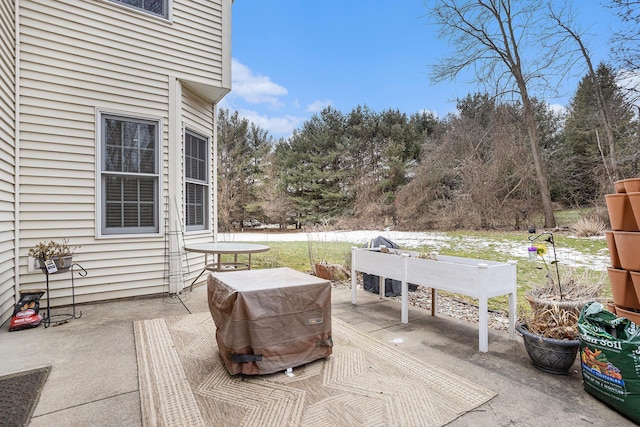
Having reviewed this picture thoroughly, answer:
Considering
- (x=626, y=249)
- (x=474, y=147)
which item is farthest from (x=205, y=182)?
(x=474, y=147)

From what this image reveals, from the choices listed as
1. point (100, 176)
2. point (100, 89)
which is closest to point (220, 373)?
point (100, 176)

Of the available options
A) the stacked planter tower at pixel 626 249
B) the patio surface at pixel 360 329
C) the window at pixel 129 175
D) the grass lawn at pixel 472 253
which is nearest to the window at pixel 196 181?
the window at pixel 129 175

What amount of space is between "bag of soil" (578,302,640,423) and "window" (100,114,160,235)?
461 cm

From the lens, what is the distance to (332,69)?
17.0 meters

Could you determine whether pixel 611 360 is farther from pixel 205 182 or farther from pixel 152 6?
pixel 152 6

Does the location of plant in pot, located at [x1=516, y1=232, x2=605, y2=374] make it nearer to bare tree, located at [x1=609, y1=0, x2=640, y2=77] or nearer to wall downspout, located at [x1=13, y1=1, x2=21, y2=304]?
wall downspout, located at [x1=13, y1=1, x2=21, y2=304]

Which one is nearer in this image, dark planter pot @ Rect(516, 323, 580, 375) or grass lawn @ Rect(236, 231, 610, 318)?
dark planter pot @ Rect(516, 323, 580, 375)

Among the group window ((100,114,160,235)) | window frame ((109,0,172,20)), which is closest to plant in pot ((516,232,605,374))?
window ((100,114,160,235))

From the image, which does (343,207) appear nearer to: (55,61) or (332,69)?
(332,69)

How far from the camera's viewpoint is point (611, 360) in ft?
5.90

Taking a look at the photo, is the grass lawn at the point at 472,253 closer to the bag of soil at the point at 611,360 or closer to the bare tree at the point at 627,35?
the bag of soil at the point at 611,360

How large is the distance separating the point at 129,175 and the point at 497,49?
13.3 metres

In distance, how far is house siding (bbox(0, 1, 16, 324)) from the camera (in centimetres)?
323

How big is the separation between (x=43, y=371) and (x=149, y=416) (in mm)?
1195
